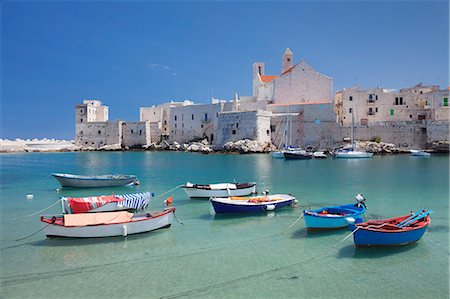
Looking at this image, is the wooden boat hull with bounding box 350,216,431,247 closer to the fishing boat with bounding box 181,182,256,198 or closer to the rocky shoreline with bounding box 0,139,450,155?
the fishing boat with bounding box 181,182,256,198

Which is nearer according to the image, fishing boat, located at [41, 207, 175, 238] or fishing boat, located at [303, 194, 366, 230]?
fishing boat, located at [41, 207, 175, 238]

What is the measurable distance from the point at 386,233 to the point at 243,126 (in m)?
33.5

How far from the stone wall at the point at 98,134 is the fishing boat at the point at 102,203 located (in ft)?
139

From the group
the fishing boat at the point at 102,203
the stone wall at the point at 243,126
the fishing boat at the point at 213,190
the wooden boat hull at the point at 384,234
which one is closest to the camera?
the wooden boat hull at the point at 384,234

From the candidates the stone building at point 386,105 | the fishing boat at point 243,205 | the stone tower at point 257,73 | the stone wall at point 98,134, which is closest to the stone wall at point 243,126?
the stone tower at point 257,73

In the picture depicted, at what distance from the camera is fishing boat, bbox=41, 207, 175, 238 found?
825cm

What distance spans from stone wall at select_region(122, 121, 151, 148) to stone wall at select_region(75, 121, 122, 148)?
2.38ft

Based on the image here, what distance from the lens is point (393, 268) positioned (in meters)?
6.64

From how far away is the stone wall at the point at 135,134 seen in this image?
166 ft

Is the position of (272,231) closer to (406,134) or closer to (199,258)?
(199,258)

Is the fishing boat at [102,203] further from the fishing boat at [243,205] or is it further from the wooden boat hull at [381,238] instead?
the wooden boat hull at [381,238]

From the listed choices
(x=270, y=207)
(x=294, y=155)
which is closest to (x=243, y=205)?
(x=270, y=207)

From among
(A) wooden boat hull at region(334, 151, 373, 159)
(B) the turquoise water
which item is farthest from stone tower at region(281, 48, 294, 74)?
(B) the turquoise water

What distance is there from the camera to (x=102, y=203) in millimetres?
10539
